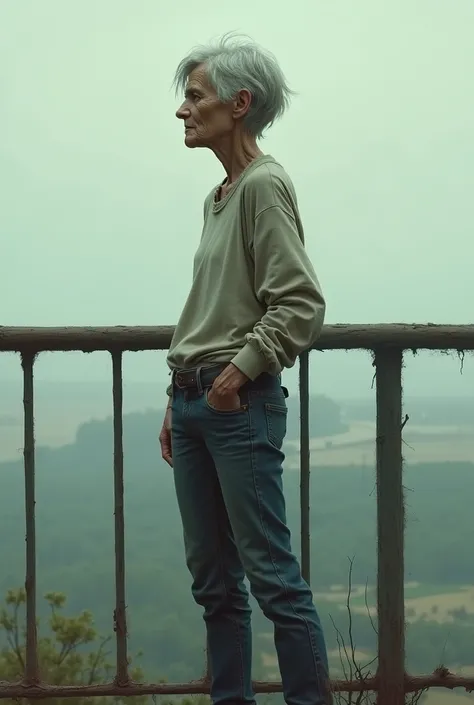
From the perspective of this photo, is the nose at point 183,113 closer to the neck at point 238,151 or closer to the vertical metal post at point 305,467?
the neck at point 238,151

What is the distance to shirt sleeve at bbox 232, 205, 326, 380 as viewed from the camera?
1916 millimetres

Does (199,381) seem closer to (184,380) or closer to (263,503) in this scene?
(184,380)

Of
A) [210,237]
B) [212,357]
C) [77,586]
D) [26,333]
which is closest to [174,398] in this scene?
[212,357]

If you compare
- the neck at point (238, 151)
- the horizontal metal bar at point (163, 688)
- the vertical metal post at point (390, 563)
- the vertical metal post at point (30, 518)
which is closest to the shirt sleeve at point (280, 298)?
the neck at point (238, 151)

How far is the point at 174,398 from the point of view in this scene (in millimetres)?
2150

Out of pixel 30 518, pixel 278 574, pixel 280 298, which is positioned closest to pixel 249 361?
pixel 280 298

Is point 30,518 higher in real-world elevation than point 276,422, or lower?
lower

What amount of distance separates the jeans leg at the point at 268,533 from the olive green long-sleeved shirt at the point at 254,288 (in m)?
0.12

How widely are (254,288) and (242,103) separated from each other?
421mm

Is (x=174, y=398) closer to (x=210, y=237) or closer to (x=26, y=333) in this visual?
(x=210, y=237)

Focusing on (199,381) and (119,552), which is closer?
(199,381)

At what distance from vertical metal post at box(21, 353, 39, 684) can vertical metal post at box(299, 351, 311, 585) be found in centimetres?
73

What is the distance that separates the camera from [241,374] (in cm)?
192

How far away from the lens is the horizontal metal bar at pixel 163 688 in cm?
259
